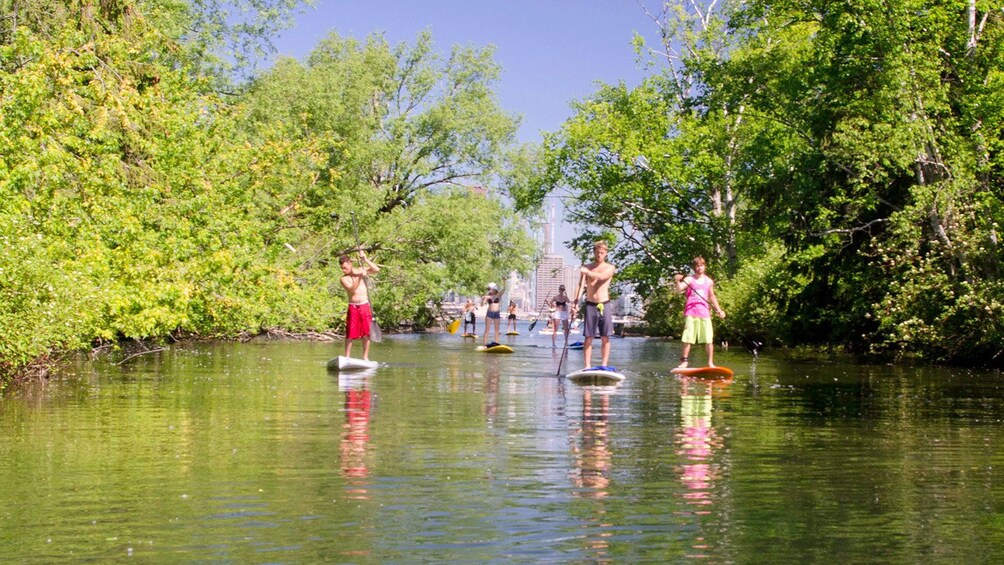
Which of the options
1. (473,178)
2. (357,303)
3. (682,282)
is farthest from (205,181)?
(473,178)

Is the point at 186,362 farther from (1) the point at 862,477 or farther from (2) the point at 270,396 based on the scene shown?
(1) the point at 862,477

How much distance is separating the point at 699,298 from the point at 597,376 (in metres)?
4.88

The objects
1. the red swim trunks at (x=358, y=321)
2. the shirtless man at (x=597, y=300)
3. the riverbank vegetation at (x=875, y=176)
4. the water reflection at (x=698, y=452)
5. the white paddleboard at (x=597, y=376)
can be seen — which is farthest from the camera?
the riverbank vegetation at (x=875, y=176)

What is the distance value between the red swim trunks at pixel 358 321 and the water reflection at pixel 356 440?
15.0 ft

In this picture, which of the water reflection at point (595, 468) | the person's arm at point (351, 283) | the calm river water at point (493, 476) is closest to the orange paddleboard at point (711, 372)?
the calm river water at point (493, 476)

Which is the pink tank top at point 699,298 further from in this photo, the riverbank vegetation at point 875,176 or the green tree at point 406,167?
the green tree at point 406,167

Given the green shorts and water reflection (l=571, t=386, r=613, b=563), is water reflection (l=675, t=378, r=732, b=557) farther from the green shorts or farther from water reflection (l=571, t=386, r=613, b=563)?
the green shorts

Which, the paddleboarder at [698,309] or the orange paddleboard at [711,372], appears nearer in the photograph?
the orange paddleboard at [711,372]

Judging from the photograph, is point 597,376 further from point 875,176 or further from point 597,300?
point 875,176

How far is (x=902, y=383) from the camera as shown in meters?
21.7

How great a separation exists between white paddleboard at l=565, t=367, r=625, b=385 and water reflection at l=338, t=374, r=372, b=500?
3079 mm

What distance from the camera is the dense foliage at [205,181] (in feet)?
67.2

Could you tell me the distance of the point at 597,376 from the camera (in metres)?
19.2

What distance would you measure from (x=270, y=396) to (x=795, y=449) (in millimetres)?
7553
